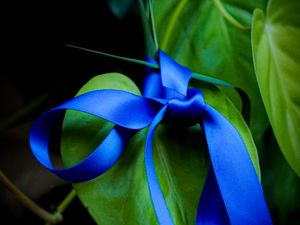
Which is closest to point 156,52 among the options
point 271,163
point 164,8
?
point 164,8

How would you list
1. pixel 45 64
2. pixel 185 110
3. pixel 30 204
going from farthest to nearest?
pixel 45 64 → pixel 30 204 → pixel 185 110

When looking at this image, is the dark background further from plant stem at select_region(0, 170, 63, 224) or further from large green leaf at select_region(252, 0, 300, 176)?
large green leaf at select_region(252, 0, 300, 176)

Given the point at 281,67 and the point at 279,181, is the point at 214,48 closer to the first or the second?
the point at 281,67

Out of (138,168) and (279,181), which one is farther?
(279,181)

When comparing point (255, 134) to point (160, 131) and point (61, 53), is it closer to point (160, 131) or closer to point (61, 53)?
point (160, 131)

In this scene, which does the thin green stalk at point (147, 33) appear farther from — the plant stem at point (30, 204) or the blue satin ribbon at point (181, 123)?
the plant stem at point (30, 204)

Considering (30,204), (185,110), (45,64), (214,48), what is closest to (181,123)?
(185,110)

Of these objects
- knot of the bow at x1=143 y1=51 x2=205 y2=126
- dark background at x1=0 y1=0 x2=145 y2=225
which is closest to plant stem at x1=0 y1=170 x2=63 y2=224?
dark background at x1=0 y1=0 x2=145 y2=225
